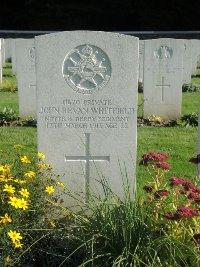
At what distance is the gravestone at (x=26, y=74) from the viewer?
812cm

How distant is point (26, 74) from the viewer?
8211mm

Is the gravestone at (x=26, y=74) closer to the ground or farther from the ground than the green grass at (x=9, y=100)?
farther from the ground

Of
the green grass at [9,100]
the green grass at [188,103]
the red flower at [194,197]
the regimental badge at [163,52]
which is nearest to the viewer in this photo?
the red flower at [194,197]

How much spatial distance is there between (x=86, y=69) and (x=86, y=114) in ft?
1.13

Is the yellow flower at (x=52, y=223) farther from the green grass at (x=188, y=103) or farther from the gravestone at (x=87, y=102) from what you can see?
the green grass at (x=188, y=103)

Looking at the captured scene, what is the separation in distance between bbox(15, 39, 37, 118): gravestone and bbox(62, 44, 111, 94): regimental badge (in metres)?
4.38

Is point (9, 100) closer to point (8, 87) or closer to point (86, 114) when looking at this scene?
point (8, 87)

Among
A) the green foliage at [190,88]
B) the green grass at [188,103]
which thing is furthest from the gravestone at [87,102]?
the green foliage at [190,88]

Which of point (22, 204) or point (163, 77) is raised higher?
point (163, 77)

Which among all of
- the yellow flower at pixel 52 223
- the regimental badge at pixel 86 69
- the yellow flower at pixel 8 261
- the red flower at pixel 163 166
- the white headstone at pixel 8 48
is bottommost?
the yellow flower at pixel 8 261

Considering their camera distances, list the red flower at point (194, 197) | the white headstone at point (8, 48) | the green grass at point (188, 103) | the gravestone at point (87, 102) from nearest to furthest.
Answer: the red flower at point (194, 197), the gravestone at point (87, 102), the green grass at point (188, 103), the white headstone at point (8, 48)

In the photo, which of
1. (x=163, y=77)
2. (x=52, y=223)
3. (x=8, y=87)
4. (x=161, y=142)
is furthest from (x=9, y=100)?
→ (x=52, y=223)
